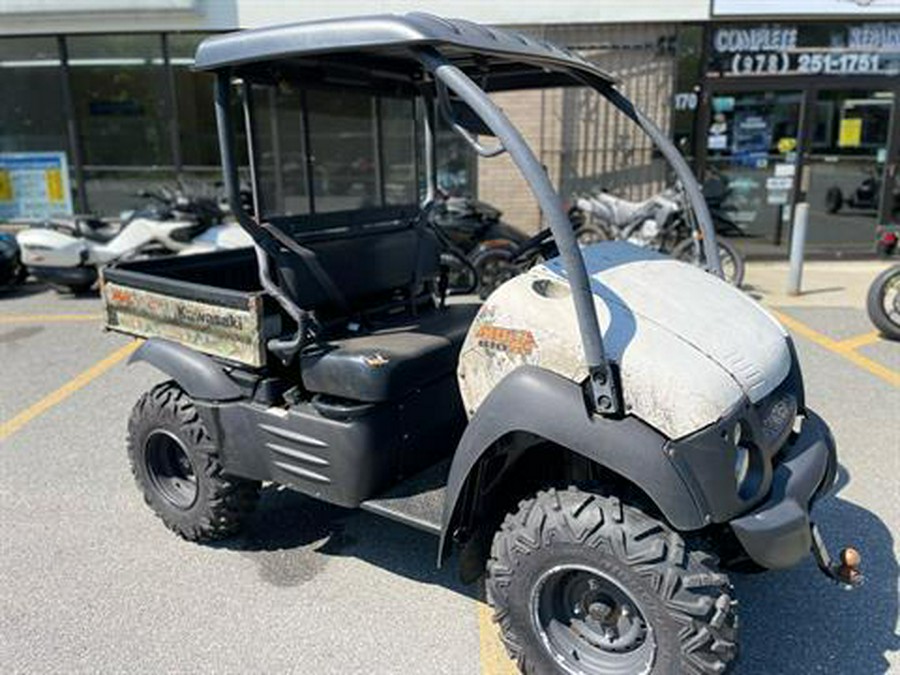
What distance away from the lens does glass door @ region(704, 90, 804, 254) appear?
31.9 ft

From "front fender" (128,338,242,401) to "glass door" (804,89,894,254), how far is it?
910cm

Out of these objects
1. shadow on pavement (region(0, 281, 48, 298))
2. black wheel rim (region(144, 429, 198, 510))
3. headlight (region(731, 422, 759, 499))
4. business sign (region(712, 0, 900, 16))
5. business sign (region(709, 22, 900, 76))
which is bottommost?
shadow on pavement (region(0, 281, 48, 298))

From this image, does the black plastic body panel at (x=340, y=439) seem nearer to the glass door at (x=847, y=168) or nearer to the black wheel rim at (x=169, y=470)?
the black wheel rim at (x=169, y=470)

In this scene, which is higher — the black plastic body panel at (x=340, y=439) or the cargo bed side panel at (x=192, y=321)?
the cargo bed side panel at (x=192, y=321)

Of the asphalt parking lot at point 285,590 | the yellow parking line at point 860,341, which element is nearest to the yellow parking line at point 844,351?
the yellow parking line at point 860,341

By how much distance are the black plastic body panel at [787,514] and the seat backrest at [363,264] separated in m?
1.95

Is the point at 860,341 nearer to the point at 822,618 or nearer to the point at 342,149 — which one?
the point at 822,618

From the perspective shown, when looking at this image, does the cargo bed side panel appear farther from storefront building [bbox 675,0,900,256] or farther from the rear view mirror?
storefront building [bbox 675,0,900,256]

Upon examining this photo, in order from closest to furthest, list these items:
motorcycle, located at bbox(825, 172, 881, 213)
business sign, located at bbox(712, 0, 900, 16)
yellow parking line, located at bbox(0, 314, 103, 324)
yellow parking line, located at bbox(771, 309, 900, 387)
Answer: yellow parking line, located at bbox(771, 309, 900, 387), yellow parking line, located at bbox(0, 314, 103, 324), business sign, located at bbox(712, 0, 900, 16), motorcycle, located at bbox(825, 172, 881, 213)

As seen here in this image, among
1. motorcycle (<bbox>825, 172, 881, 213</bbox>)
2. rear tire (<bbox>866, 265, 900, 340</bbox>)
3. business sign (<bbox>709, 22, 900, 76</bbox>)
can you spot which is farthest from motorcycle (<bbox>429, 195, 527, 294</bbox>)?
motorcycle (<bbox>825, 172, 881, 213</bbox>)

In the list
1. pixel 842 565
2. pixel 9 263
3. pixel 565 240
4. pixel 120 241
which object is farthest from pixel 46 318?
pixel 842 565

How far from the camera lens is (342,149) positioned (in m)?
3.67

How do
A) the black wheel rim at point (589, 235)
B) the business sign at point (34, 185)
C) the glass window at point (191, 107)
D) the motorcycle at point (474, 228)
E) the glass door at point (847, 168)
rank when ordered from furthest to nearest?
the business sign at point (34, 185) < the glass window at point (191, 107) < the glass door at point (847, 168) < the black wheel rim at point (589, 235) < the motorcycle at point (474, 228)

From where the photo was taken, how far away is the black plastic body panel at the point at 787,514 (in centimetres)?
222
